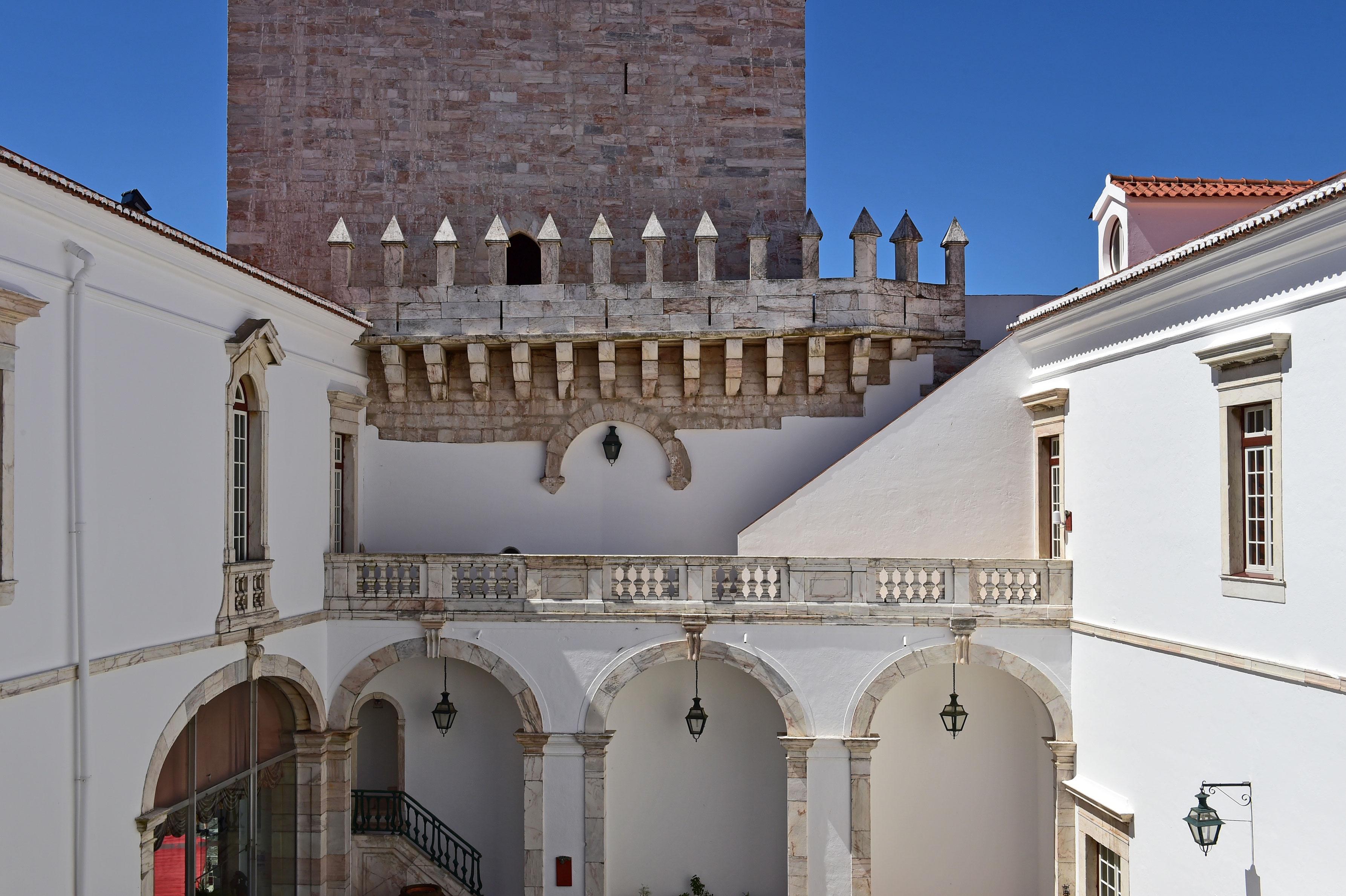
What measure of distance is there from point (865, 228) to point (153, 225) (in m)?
9.01

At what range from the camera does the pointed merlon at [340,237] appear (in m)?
15.2

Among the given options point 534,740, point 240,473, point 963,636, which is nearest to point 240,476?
point 240,473

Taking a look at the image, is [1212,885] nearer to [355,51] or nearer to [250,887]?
[250,887]

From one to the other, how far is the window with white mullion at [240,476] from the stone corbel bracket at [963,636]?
811 centimetres

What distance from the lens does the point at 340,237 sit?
15258 millimetres

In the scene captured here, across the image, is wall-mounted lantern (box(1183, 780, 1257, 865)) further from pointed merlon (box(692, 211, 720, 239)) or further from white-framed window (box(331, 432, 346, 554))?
white-framed window (box(331, 432, 346, 554))

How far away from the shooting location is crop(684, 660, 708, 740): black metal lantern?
545 inches

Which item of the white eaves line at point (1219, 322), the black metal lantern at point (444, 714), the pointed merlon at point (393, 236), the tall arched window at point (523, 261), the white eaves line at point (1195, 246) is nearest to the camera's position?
the white eaves line at point (1195, 246)

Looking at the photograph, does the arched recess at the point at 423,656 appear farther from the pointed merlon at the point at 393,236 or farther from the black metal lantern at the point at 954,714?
the pointed merlon at the point at 393,236

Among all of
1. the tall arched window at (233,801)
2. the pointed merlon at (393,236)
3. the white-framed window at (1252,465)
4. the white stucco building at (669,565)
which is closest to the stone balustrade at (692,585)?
the white stucco building at (669,565)

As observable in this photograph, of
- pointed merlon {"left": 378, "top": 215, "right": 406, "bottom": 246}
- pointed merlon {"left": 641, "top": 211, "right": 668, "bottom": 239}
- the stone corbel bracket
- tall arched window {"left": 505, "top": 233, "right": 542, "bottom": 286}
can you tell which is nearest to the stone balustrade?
the stone corbel bracket

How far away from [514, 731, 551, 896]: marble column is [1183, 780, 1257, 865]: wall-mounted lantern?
23.6 feet

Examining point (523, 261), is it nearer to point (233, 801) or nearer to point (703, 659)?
point (703, 659)

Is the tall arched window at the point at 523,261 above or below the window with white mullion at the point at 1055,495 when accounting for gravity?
above
